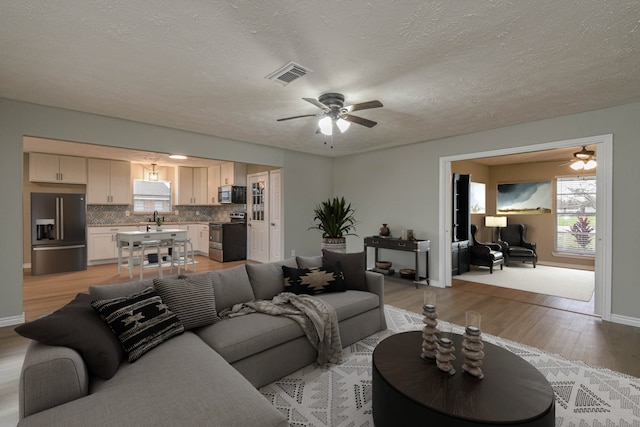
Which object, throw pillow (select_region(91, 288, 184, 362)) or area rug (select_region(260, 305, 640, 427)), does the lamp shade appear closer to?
area rug (select_region(260, 305, 640, 427))

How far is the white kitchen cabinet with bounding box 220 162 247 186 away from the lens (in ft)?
25.2

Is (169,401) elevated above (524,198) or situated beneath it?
situated beneath

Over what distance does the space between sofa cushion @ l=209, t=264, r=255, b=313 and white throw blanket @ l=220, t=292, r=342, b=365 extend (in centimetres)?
7

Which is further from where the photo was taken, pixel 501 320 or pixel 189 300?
pixel 501 320

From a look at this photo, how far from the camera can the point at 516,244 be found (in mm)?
7266

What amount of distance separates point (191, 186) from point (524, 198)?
911cm

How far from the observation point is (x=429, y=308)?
1.95 meters

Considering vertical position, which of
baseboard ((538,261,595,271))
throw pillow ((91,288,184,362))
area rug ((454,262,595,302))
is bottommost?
area rug ((454,262,595,302))

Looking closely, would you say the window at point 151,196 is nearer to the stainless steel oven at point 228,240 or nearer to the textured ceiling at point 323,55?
the stainless steel oven at point 228,240

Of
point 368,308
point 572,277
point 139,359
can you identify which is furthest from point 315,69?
point 572,277

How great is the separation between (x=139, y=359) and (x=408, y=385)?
5.15ft

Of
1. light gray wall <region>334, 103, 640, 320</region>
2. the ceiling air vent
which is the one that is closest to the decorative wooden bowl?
light gray wall <region>334, 103, 640, 320</region>

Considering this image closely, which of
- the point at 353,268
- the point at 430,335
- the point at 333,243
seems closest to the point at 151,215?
the point at 333,243

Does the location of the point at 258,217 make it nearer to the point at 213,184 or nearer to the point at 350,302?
the point at 213,184
